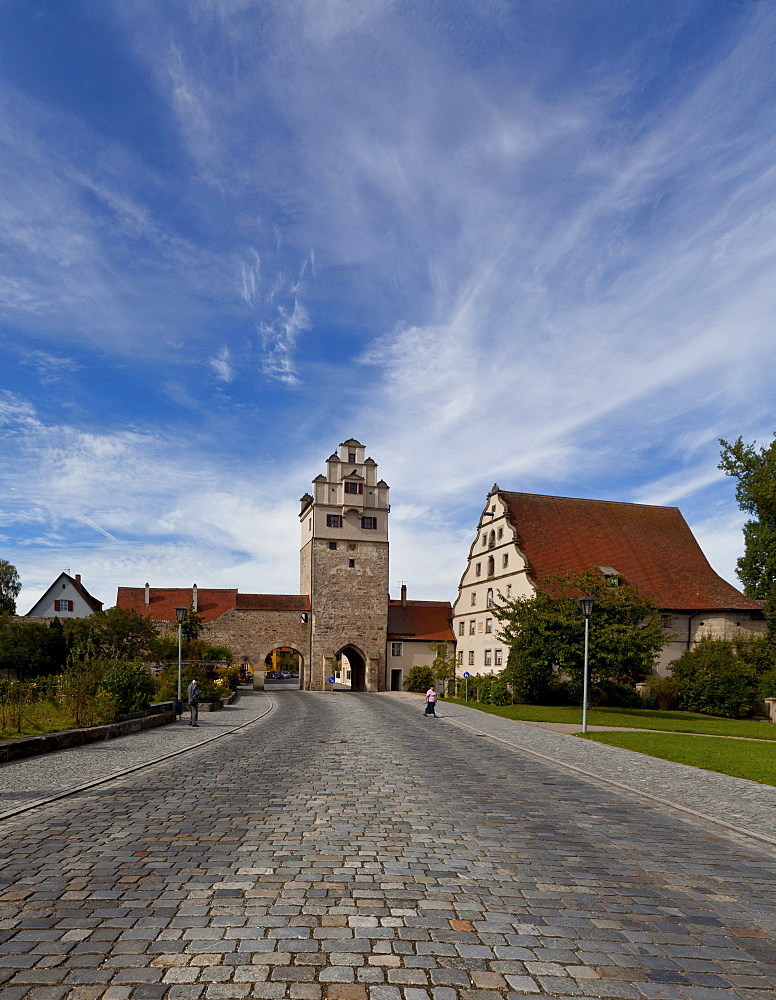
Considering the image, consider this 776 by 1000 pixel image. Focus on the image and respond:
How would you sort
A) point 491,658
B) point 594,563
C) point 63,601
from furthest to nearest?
point 63,601 < point 491,658 < point 594,563

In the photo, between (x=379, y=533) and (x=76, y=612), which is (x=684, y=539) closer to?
(x=379, y=533)

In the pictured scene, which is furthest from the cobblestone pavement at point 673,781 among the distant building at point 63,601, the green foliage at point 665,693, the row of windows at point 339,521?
the distant building at point 63,601

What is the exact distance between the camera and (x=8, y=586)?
62656 millimetres

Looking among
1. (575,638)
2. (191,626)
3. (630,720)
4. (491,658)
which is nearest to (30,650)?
(191,626)

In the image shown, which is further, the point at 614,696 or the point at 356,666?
the point at 356,666

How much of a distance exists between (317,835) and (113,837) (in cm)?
203

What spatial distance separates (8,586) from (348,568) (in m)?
29.4

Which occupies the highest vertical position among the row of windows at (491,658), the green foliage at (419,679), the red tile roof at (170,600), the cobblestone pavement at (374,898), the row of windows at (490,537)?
the row of windows at (490,537)

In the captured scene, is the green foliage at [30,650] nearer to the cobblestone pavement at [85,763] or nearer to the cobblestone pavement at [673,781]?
the cobblestone pavement at [85,763]

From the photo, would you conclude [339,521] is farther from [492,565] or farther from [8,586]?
[8,586]

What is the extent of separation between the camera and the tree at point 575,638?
32.2 metres

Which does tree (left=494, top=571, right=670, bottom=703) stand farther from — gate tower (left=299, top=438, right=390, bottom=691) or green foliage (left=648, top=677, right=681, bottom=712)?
gate tower (left=299, top=438, right=390, bottom=691)

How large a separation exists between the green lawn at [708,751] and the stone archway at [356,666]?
3841 cm

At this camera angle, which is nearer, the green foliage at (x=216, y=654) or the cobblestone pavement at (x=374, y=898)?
the cobblestone pavement at (x=374, y=898)
